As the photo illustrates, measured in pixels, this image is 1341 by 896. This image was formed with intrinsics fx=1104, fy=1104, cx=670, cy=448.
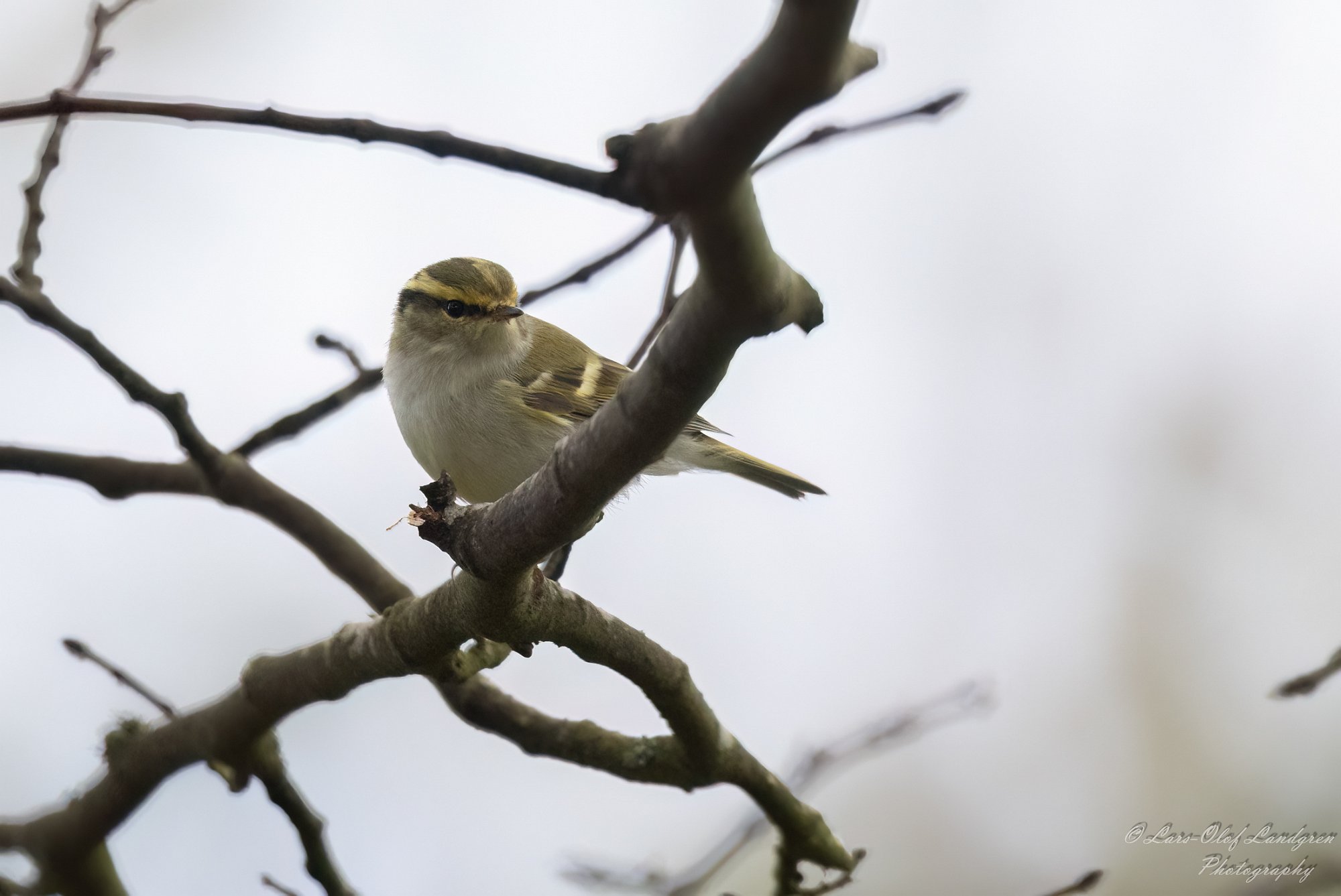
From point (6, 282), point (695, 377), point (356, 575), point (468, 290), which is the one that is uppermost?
point (468, 290)

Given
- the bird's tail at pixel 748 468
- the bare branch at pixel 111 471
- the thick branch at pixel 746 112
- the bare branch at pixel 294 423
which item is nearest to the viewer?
the thick branch at pixel 746 112

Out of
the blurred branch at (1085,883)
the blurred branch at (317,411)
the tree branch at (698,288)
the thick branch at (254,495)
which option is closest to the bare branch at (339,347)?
the blurred branch at (317,411)

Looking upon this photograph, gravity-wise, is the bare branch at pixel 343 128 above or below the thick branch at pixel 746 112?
above

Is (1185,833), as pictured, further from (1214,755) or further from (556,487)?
(556,487)

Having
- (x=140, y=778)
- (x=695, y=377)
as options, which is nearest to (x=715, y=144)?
(x=695, y=377)

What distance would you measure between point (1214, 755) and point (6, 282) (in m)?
5.74

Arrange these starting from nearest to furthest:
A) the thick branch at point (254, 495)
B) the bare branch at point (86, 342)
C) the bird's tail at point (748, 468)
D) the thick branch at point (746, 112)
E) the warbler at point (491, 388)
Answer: the thick branch at point (746, 112) < the bare branch at point (86, 342) < the thick branch at point (254, 495) < the warbler at point (491, 388) < the bird's tail at point (748, 468)

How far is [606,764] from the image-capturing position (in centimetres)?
305

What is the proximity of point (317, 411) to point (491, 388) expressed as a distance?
546mm

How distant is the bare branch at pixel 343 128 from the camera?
3.40 feet

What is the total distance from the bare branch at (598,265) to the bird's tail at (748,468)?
3.42ft

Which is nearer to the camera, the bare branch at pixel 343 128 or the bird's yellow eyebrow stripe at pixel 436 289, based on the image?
the bare branch at pixel 343 128

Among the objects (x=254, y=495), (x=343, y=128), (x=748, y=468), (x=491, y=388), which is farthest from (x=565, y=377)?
(x=343, y=128)

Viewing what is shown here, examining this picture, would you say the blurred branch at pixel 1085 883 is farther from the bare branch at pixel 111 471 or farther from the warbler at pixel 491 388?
the bare branch at pixel 111 471
